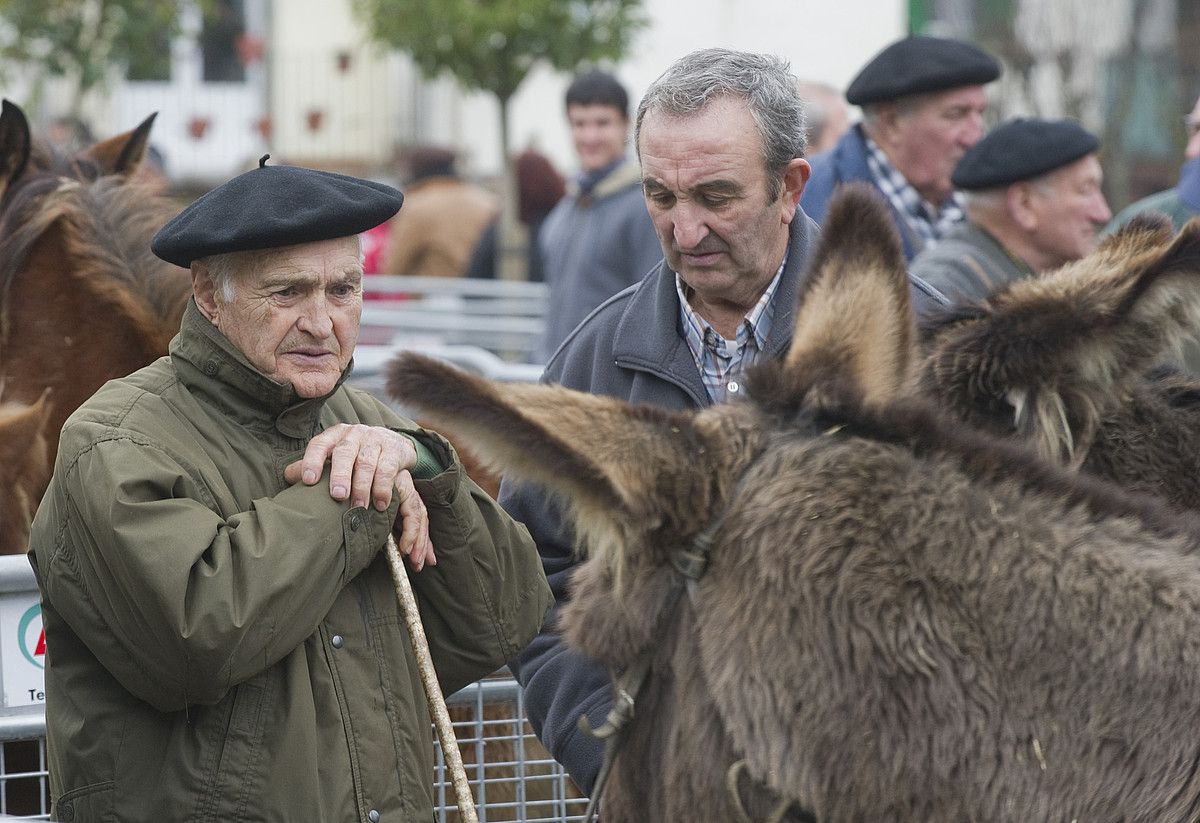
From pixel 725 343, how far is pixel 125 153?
110 inches

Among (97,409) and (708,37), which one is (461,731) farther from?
(708,37)

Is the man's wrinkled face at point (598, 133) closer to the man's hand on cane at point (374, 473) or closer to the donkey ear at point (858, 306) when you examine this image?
the man's hand on cane at point (374, 473)

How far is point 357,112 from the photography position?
2130 centimetres

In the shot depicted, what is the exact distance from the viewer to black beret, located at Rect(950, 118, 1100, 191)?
5.21 metres

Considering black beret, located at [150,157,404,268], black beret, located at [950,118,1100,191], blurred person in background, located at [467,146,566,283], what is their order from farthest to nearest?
blurred person in background, located at [467,146,566,283]
black beret, located at [950,118,1100,191]
black beret, located at [150,157,404,268]

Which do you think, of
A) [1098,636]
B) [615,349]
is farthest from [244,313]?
[1098,636]

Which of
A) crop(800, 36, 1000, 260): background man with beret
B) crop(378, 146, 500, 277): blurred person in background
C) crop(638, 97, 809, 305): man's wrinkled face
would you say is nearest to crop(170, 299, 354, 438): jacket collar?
crop(638, 97, 809, 305): man's wrinkled face

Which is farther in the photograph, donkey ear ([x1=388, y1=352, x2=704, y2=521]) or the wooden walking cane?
the wooden walking cane

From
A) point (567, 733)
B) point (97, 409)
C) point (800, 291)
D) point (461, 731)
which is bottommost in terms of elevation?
point (461, 731)

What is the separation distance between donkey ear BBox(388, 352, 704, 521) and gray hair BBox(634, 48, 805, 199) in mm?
1119

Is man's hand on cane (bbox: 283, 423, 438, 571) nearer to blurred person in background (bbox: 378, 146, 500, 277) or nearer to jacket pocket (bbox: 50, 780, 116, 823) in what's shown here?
jacket pocket (bbox: 50, 780, 116, 823)

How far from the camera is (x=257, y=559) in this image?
2.21m

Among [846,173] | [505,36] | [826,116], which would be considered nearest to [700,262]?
[846,173]

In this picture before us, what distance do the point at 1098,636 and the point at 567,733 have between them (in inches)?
45.1
